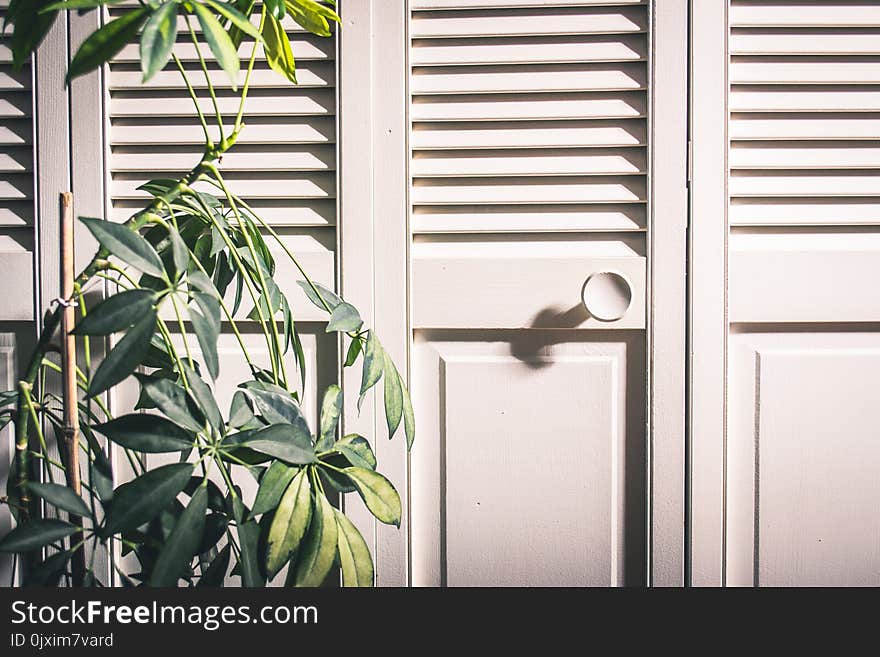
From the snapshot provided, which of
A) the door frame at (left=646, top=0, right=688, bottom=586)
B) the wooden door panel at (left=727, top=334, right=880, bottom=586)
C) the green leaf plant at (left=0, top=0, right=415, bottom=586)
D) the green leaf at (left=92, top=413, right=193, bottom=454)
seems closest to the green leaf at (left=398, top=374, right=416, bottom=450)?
the green leaf plant at (left=0, top=0, right=415, bottom=586)

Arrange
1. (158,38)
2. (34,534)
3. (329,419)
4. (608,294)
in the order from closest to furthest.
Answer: (158,38) < (34,534) < (329,419) < (608,294)

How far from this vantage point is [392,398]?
681 mm

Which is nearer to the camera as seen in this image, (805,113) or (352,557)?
(352,557)

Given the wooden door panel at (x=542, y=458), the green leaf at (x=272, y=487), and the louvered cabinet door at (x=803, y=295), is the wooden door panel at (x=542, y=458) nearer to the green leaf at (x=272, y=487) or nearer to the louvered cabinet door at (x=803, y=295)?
the louvered cabinet door at (x=803, y=295)

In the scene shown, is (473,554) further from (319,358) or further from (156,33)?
(156,33)

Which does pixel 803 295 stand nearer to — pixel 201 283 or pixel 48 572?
pixel 201 283

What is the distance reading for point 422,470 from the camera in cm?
90

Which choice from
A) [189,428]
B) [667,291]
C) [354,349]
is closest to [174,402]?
[189,428]

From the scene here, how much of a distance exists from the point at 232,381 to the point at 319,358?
121 millimetres

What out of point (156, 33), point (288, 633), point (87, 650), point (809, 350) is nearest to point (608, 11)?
point (809, 350)

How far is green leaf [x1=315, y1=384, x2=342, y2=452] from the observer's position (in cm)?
62

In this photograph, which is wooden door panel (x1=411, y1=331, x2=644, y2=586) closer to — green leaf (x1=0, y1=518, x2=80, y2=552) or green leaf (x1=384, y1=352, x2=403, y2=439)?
green leaf (x1=384, y1=352, x2=403, y2=439)

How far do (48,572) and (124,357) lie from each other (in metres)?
0.23

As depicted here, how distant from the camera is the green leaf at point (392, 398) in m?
0.67
